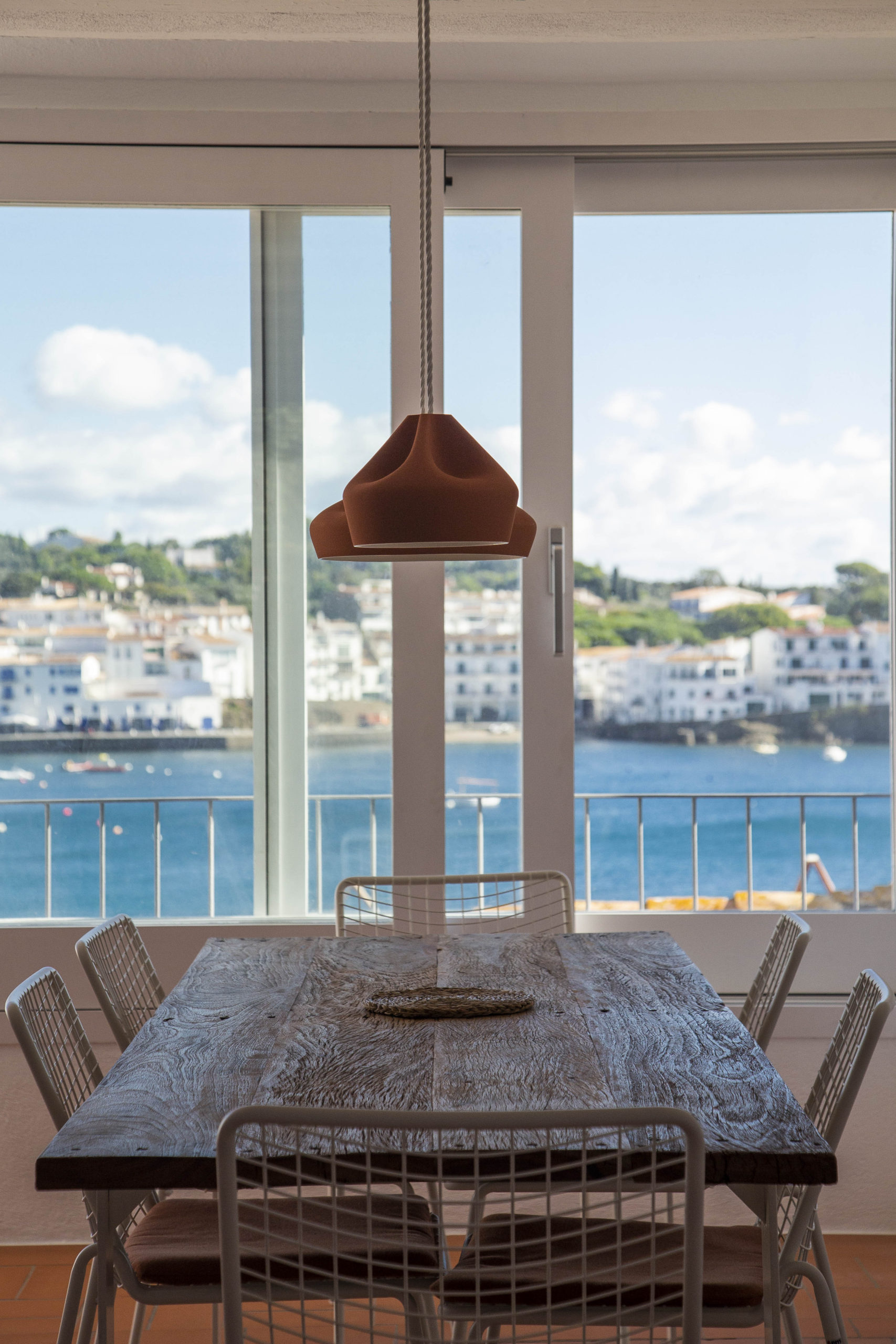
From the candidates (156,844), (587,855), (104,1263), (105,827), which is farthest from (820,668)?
(104,1263)

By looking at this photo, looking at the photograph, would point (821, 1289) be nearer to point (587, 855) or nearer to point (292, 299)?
point (587, 855)

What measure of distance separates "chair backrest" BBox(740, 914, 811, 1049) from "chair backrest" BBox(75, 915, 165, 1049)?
3.76 feet

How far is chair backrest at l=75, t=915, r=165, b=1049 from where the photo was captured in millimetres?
2008

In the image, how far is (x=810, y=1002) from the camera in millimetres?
2955

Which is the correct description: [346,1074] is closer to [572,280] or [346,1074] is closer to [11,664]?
[11,664]

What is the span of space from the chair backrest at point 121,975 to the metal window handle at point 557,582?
1.32 meters

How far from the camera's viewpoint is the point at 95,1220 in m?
1.50

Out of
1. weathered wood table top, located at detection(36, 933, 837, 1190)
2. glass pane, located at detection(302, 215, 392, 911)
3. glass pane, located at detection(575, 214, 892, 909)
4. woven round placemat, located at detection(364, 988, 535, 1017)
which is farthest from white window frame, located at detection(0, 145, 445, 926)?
woven round placemat, located at detection(364, 988, 535, 1017)

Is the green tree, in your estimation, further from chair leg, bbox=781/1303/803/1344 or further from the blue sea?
chair leg, bbox=781/1303/803/1344

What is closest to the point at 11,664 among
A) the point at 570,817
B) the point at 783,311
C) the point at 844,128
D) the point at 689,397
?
the point at 570,817

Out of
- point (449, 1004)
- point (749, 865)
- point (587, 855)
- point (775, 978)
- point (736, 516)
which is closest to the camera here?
point (449, 1004)

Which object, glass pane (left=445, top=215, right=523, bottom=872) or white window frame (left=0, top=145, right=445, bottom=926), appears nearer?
white window frame (left=0, top=145, right=445, bottom=926)

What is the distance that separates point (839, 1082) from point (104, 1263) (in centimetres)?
106

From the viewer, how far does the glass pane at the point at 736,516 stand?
3.75 m
